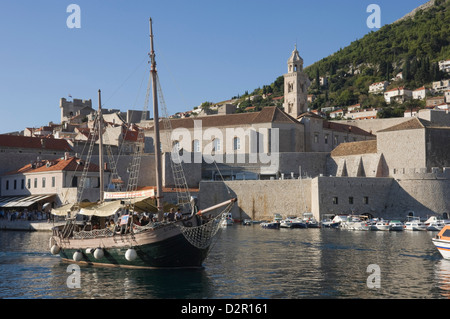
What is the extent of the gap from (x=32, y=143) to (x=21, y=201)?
612 inches

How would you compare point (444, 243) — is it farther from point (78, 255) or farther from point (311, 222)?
point (311, 222)

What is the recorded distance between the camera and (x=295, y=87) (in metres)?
81.2

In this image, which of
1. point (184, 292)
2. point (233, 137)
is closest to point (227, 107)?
point (233, 137)

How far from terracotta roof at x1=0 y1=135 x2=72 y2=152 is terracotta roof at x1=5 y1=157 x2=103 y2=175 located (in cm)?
836

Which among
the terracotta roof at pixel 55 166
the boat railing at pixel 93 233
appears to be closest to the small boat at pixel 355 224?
the terracotta roof at pixel 55 166

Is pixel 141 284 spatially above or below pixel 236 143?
below

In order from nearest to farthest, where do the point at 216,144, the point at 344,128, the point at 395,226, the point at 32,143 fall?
the point at 395,226 < the point at 32,143 < the point at 216,144 < the point at 344,128

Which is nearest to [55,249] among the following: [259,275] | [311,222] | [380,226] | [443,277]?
[259,275]

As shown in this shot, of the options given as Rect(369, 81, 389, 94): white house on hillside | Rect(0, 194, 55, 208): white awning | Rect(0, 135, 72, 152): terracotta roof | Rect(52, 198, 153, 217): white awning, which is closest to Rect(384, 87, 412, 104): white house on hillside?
Rect(369, 81, 389, 94): white house on hillside

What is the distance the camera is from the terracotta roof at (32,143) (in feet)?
216

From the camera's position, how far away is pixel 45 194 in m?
53.6

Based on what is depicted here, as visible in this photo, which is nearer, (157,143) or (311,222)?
(157,143)

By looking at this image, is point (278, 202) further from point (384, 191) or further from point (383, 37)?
point (383, 37)
